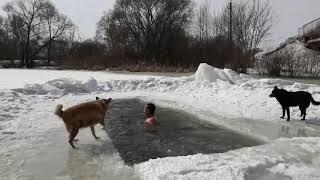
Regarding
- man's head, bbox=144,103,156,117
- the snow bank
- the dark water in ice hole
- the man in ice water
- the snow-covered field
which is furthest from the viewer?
man's head, bbox=144,103,156,117

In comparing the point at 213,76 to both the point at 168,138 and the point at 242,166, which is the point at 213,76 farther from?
the point at 242,166

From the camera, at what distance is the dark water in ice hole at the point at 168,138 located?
23.4 feet

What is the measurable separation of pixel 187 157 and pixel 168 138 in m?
1.89

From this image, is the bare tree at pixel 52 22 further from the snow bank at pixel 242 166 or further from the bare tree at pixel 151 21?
the snow bank at pixel 242 166

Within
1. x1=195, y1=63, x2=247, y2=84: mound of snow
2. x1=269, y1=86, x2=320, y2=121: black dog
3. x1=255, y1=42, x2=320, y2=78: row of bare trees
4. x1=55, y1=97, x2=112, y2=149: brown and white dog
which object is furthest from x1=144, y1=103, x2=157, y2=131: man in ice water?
x1=255, y1=42, x2=320, y2=78: row of bare trees

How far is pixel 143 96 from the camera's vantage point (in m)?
15.4

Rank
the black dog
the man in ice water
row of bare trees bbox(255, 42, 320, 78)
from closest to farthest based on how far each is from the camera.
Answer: the man in ice water < the black dog < row of bare trees bbox(255, 42, 320, 78)

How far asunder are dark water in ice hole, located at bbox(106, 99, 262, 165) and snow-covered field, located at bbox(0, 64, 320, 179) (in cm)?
33

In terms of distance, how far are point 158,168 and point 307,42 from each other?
90.5 feet

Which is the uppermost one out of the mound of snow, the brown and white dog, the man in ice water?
the mound of snow

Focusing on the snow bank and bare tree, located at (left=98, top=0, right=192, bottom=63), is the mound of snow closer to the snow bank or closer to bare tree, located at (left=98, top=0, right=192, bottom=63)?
the snow bank

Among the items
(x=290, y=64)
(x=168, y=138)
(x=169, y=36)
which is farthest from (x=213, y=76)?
(x=169, y=36)

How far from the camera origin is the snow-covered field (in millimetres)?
5750

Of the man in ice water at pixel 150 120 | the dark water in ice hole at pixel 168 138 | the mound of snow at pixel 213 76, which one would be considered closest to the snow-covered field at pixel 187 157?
the dark water in ice hole at pixel 168 138
